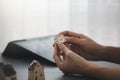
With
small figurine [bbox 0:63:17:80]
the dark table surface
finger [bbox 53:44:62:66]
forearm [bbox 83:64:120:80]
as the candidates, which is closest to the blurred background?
the dark table surface

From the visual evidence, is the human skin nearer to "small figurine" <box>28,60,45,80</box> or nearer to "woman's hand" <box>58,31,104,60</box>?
"woman's hand" <box>58,31,104,60</box>

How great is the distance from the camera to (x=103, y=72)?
753 mm

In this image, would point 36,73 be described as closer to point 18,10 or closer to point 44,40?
point 44,40

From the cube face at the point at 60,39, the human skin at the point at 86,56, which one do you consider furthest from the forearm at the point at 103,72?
the cube face at the point at 60,39

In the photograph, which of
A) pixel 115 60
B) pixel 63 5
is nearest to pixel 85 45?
pixel 115 60

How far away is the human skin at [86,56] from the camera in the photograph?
2.48 feet

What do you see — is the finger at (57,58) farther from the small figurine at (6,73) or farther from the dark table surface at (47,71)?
the small figurine at (6,73)

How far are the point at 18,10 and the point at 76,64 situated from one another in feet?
2.72

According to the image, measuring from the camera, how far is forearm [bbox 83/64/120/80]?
0.74 meters

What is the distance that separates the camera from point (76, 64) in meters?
0.77

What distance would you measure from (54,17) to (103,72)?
2.71 feet

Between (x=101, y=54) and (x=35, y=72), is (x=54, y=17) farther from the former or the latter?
(x=35, y=72)

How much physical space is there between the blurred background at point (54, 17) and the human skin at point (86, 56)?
57 cm

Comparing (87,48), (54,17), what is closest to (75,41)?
(87,48)
